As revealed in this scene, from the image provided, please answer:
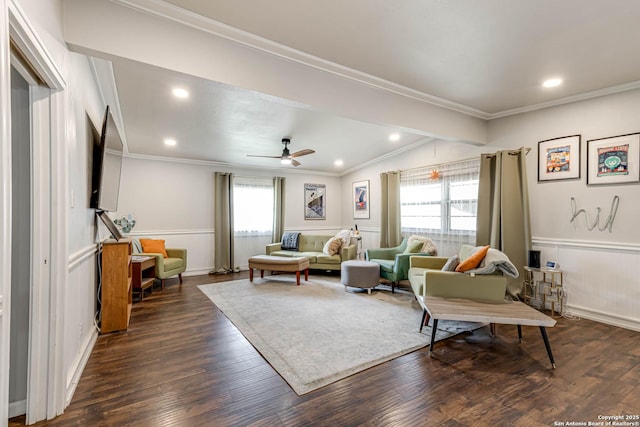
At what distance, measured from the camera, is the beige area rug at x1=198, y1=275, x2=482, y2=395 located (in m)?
2.28

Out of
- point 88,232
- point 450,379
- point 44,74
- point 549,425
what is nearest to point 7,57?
point 44,74

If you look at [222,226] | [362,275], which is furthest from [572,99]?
[222,226]

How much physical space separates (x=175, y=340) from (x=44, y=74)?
2335mm

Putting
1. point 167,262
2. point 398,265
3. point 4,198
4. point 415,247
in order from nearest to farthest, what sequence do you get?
point 4,198, point 398,265, point 415,247, point 167,262

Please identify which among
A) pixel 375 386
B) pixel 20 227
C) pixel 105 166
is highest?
pixel 105 166

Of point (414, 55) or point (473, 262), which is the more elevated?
point (414, 55)

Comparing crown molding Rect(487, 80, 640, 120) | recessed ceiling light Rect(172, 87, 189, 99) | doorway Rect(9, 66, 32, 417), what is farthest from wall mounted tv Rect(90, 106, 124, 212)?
crown molding Rect(487, 80, 640, 120)

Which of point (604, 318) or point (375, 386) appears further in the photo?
point (604, 318)

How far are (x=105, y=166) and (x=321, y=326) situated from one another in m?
2.62

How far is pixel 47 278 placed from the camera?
1635mm

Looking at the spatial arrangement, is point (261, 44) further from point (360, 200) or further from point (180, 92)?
point (360, 200)

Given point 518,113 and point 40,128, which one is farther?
point 518,113

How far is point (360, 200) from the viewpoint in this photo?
22.5 feet

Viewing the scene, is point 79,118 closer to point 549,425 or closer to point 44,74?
point 44,74
